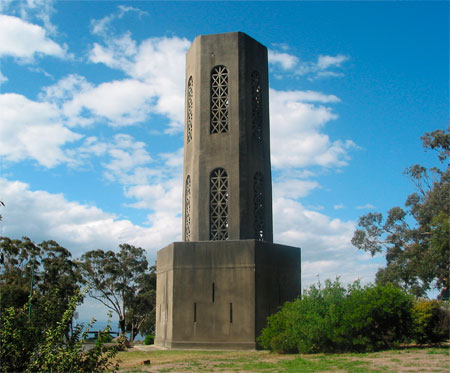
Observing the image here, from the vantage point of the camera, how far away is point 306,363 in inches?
487

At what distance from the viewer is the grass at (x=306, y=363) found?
36.4 feet

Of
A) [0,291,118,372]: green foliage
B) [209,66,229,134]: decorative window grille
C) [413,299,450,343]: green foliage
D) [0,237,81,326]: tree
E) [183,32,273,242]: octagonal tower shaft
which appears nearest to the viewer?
[0,291,118,372]: green foliage

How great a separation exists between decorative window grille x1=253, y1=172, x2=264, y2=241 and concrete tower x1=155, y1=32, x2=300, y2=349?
43 millimetres

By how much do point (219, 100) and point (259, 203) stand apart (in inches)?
190

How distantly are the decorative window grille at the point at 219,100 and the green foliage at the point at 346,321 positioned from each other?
861 centimetres

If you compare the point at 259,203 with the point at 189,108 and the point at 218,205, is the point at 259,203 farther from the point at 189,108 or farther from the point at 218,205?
the point at 189,108

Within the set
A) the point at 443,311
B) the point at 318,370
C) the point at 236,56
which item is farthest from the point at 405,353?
the point at 236,56

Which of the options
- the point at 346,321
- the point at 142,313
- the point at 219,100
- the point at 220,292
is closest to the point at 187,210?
the point at 220,292

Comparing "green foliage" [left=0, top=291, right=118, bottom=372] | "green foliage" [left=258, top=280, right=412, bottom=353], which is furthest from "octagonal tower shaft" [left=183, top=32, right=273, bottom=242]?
"green foliage" [left=0, top=291, right=118, bottom=372]

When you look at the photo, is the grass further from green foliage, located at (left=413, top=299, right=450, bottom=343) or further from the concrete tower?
green foliage, located at (left=413, top=299, right=450, bottom=343)

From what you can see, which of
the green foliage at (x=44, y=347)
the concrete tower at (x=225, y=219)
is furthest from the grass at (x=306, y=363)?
the green foliage at (x=44, y=347)

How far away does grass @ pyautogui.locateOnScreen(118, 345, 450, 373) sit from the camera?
1111 cm

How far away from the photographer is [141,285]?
46.9 meters

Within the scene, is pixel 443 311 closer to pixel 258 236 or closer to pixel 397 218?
pixel 258 236
